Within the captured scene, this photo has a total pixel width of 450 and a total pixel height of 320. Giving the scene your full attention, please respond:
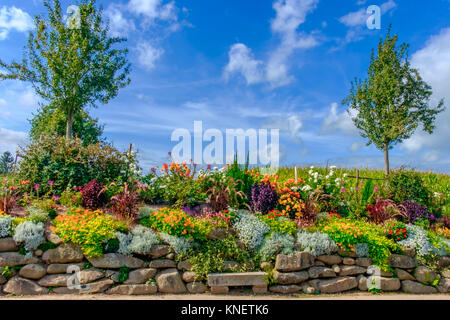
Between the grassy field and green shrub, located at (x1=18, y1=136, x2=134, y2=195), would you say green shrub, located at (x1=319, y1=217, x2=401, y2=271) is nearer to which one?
green shrub, located at (x1=18, y1=136, x2=134, y2=195)

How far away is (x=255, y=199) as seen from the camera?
7.40 meters

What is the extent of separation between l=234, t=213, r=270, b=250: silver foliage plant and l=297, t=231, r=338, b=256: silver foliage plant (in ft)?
2.20

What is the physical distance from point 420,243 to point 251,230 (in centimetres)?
364

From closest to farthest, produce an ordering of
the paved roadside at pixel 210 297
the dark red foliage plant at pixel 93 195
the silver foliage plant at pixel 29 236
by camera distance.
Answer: the paved roadside at pixel 210 297 < the silver foliage plant at pixel 29 236 < the dark red foliage plant at pixel 93 195

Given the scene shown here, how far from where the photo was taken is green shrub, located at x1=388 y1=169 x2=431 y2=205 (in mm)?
8773

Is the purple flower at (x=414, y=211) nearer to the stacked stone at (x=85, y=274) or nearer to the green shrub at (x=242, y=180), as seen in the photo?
the green shrub at (x=242, y=180)

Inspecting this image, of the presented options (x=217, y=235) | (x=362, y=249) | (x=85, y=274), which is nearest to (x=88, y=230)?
(x=85, y=274)

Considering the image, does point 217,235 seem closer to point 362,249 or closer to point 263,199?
Result: point 263,199

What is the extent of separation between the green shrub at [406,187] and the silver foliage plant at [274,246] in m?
4.13

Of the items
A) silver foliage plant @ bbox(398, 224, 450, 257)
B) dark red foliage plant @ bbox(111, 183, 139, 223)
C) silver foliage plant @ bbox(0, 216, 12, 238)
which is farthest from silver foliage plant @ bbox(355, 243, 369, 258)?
silver foliage plant @ bbox(0, 216, 12, 238)

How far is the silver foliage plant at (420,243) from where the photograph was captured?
22.8 ft

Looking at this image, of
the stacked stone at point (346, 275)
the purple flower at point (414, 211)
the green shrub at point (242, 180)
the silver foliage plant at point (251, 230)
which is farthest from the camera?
the purple flower at point (414, 211)

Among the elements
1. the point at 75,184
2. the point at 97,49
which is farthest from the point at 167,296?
the point at 97,49

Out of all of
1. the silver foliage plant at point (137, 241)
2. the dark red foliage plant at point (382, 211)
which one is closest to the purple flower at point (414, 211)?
the dark red foliage plant at point (382, 211)
